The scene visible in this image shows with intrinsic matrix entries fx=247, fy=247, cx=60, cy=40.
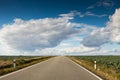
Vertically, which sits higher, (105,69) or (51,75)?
(105,69)

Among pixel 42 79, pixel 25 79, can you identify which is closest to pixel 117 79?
pixel 42 79

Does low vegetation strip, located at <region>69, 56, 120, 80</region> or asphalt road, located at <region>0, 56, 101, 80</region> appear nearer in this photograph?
asphalt road, located at <region>0, 56, 101, 80</region>

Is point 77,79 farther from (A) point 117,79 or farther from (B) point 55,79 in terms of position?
(A) point 117,79

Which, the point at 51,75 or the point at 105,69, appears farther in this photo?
the point at 105,69

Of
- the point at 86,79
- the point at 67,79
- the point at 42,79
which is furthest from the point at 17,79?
the point at 86,79

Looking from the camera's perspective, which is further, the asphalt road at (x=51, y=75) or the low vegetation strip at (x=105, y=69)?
the low vegetation strip at (x=105, y=69)

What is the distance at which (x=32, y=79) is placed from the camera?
47.0ft

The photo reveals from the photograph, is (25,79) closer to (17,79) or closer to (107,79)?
(17,79)

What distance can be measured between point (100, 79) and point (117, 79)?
101 cm

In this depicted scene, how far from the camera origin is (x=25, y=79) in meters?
14.3

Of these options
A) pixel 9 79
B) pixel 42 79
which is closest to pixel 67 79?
pixel 42 79

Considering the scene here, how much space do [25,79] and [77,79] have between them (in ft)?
9.98

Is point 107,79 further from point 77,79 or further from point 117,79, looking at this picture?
point 77,79

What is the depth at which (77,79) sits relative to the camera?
47.9 feet
